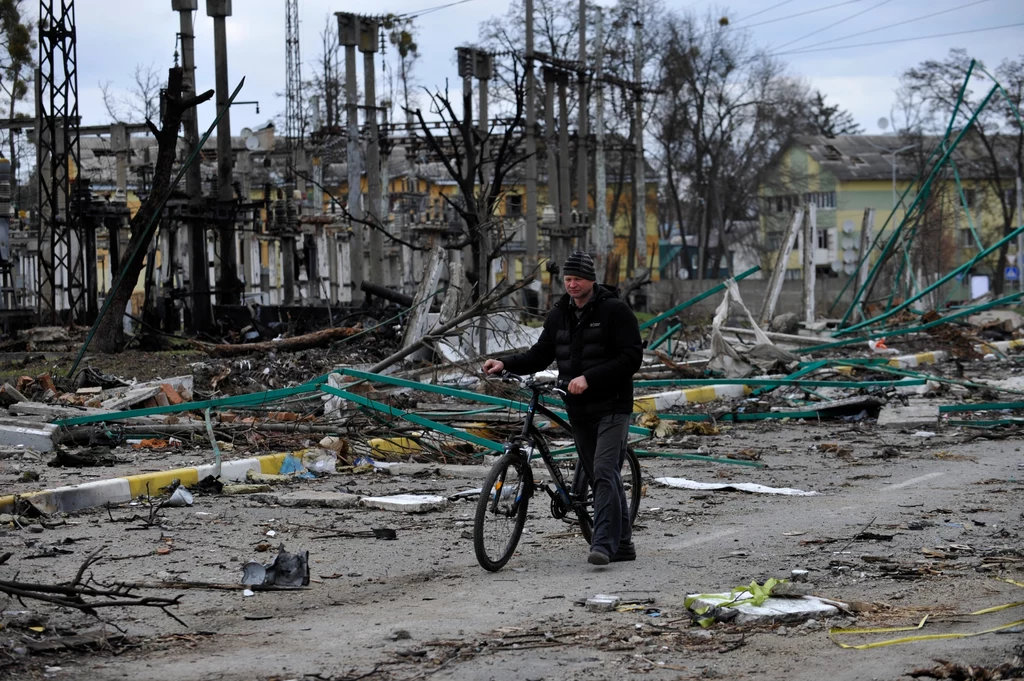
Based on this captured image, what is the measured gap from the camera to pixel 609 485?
26.1 ft

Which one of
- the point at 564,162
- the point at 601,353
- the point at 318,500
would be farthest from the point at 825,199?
the point at 601,353

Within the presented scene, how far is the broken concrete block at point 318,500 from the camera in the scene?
34.2 ft

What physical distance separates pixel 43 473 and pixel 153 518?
2833 mm

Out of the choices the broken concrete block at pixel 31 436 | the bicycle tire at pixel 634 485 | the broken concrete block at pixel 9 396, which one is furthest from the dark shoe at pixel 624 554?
the broken concrete block at pixel 9 396

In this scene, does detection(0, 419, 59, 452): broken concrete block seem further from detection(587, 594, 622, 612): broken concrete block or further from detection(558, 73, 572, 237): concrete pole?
detection(558, 73, 572, 237): concrete pole

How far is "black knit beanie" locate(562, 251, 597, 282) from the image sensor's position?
809 centimetres

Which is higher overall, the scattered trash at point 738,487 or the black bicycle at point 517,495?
the black bicycle at point 517,495

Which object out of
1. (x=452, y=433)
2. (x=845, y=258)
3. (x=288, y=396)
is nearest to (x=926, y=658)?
(x=452, y=433)

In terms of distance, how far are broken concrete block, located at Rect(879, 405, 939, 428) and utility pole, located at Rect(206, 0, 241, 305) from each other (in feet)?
66.8

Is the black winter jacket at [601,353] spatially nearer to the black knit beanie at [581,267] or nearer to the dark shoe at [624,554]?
the black knit beanie at [581,267]

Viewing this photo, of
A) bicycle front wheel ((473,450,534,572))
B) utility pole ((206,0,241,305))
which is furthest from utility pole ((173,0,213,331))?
bicycle front wheel ((473,450,534,572))

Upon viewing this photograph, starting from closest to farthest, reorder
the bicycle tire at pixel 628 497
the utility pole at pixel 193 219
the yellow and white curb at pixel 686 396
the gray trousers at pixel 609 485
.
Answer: the gray trousers at pixel 609 485
the bicycle tire at pixel 628 497
the yellow and white curb at pixel 686 396
the utility pole at pixel 193 219

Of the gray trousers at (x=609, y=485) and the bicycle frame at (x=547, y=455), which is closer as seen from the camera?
A: the gray trousers at (x=609, y=485)

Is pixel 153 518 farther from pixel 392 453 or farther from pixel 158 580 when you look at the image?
pixel 392 453
